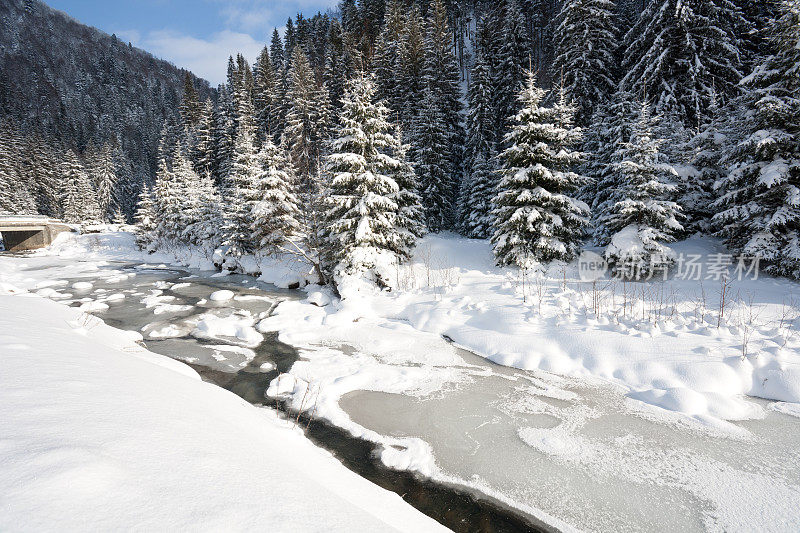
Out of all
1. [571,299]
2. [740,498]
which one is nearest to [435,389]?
[740,498]

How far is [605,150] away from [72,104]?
140m

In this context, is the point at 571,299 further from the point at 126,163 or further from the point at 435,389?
the point at 126,163

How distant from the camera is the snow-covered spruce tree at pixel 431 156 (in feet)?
81.1

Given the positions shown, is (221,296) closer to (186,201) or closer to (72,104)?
(186,201)

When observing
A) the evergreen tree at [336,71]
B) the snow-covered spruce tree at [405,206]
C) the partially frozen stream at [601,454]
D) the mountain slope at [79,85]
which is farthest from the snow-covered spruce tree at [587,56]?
the mountain slope at [79,85]

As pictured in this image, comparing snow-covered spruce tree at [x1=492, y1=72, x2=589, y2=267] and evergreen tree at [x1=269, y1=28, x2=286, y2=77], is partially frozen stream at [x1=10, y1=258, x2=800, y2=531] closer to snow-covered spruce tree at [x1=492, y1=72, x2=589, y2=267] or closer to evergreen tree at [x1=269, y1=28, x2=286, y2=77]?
snow-covered spruce tree at [x1=492, y1=72, x2=589, y2=267]

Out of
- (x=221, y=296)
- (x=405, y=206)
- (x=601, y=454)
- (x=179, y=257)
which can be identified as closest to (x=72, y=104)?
(x=179, y=257)

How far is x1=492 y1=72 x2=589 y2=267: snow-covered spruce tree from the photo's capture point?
13055mm

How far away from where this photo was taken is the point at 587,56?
21.5m

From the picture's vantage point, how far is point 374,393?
685cm

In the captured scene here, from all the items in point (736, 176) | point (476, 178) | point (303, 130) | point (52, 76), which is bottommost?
point (736, 176)

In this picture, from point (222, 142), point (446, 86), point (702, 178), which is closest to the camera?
point (702, 178)

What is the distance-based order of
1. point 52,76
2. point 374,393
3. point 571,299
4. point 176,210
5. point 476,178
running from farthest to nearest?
point 52,76
point 176,210
point 476,178
point 571,299
point 374,393

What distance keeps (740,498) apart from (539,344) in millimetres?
4395
